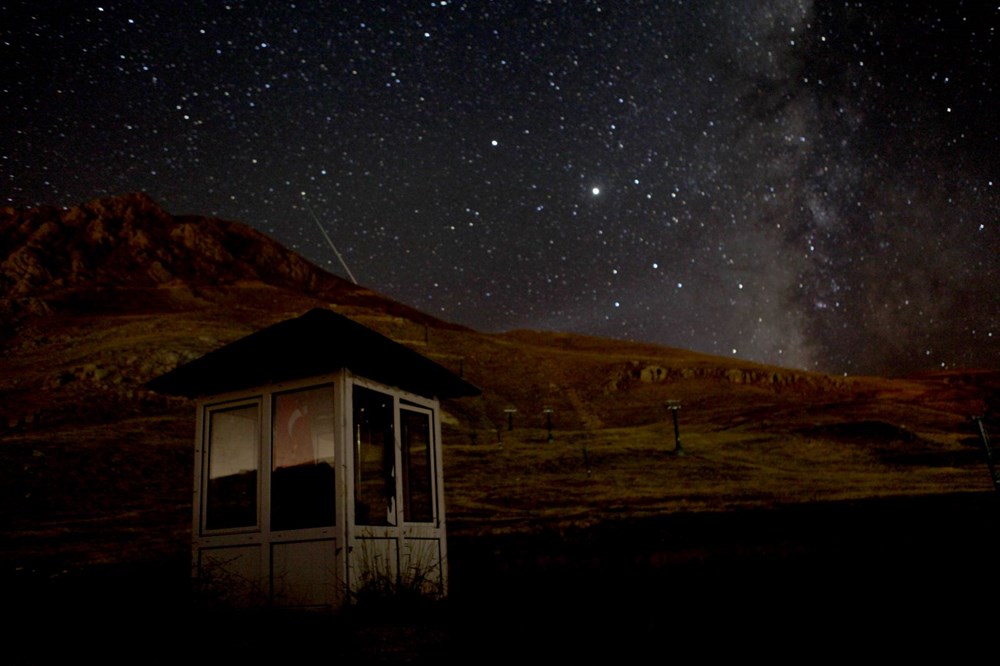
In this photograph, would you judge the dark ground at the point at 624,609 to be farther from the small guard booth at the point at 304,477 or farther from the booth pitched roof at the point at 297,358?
the booth pitched roof at the point at 297,358

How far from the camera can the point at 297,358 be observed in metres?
8.00

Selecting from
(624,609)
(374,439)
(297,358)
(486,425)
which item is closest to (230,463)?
(297,358)

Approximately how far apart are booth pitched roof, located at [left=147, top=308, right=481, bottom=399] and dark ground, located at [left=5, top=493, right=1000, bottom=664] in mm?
2858

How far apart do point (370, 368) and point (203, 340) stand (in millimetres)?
40020

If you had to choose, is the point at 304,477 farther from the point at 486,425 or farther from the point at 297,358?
the point at 486,425

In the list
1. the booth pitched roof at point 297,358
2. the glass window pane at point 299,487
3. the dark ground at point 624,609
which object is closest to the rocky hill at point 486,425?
the dark ground at point 624,609

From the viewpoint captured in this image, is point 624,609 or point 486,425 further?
point 486,425

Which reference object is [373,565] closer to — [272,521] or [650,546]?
[272,521]

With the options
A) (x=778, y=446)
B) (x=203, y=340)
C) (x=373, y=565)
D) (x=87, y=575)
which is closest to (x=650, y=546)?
(x=373, y=565)

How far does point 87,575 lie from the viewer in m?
10.0

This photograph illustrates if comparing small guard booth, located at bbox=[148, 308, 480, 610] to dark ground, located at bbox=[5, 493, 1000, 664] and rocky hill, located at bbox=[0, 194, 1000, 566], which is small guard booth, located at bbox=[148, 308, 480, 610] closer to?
dark ground, located at bbox=[5, 493, 1000, 664]

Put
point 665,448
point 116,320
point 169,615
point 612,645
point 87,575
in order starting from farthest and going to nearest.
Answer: point 116,320, point 665,448, point 87,575, point 169,615, point 612,645

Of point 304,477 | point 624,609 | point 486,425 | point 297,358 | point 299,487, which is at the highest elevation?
point 486,425

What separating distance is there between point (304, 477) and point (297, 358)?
1629mm
